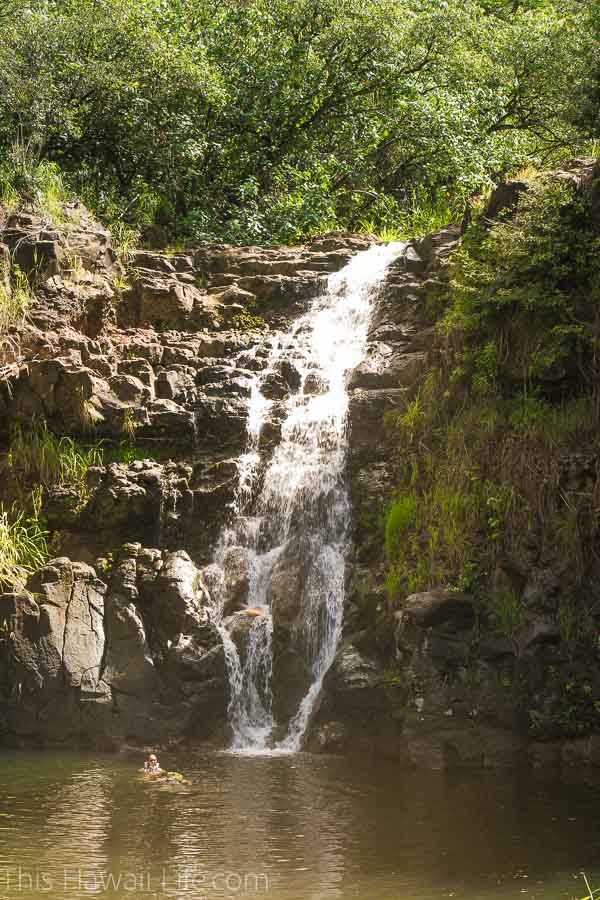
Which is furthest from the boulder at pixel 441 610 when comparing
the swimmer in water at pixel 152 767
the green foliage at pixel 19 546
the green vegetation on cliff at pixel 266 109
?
the green vegetation on cliff at pixel 266 109

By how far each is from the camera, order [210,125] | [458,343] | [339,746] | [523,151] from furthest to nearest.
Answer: [523,151] → [210,125] → [458,343] → [339,746]

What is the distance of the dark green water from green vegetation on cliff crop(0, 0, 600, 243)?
1138 centimetres

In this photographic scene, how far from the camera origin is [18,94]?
1952 centimetres

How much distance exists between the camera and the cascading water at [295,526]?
12156mm

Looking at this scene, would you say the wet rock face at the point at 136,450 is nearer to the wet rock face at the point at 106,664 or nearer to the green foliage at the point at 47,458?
the wet rock face at the point at 106,664

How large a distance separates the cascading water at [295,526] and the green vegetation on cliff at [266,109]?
192 inches

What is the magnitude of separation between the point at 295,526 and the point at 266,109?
11682 mm

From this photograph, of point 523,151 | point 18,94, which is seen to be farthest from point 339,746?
point 523,151

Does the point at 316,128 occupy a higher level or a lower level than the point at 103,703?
higher

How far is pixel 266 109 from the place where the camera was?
21547 mm

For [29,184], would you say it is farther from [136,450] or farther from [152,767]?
[152,767]

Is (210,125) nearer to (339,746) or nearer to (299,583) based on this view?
(299,583)

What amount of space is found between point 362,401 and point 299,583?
2862 mm

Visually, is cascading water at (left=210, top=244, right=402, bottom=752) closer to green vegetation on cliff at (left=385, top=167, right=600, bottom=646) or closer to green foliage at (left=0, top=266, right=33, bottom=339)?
green vegetation on cliff at (left=385, top=167, right=600, bottom=646)
